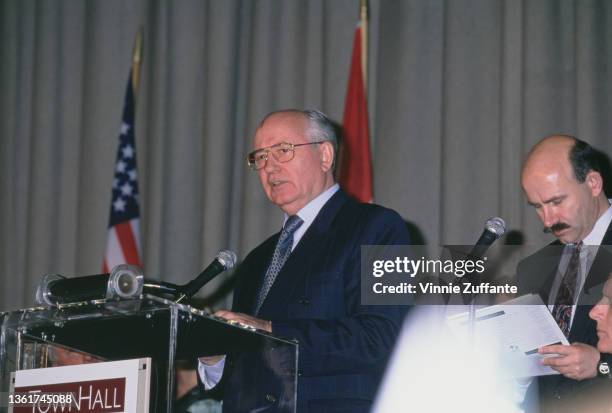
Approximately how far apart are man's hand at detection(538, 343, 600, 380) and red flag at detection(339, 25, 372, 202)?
2.27m

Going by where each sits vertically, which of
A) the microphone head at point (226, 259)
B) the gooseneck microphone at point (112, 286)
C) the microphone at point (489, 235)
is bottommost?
the gooseneck microphone at point (112, 286)

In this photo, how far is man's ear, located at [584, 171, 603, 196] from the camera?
11.8ft

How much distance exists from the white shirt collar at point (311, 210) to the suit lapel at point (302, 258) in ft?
0.28

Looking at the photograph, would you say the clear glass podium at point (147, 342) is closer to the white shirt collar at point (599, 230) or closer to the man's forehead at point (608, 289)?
the man's forehead at point (608, 289)

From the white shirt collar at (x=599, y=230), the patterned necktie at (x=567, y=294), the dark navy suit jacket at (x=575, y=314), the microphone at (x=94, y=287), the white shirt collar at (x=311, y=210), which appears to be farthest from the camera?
the white shirt collar at (x=311, y=210)

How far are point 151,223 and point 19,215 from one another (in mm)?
993

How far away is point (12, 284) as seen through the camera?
19.9 feet

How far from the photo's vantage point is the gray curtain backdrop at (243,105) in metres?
5.17

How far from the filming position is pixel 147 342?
8.03 feet

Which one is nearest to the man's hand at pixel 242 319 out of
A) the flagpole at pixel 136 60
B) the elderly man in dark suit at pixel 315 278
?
the elderly man in dark suit at pixel 315 278

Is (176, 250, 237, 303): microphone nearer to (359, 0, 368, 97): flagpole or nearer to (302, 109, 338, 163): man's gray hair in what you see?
(302, 109, 338, 163): man's gray hair

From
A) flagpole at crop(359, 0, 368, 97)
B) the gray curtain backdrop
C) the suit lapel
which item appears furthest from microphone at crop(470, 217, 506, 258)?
flagpole at crop(359, 0, 368, 97)

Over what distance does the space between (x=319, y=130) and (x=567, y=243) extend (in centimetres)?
110

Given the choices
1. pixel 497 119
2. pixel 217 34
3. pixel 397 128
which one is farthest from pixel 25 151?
pixel 497 119
